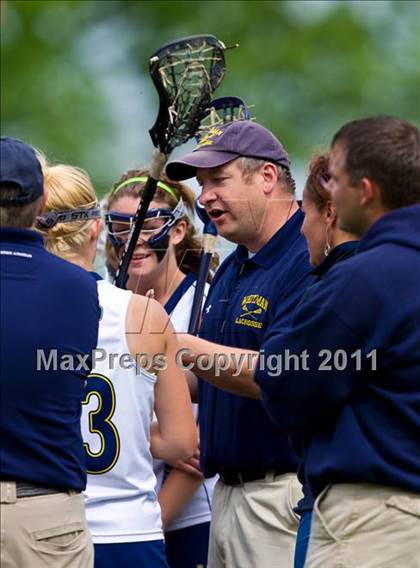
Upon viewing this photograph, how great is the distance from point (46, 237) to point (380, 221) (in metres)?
1.53

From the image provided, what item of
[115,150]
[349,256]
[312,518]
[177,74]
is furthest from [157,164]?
[115,150]

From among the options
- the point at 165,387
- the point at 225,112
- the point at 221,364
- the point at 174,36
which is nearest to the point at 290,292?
the point at 221,364

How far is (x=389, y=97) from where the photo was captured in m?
13.8

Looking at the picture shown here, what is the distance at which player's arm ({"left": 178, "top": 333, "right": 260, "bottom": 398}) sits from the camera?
4.80m

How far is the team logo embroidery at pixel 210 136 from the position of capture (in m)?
5.53

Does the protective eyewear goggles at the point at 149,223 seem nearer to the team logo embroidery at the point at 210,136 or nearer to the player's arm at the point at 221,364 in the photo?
the team logo embroidery at the point at 210,136

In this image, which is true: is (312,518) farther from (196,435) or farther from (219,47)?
(219,47)

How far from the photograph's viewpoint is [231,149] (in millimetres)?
5473

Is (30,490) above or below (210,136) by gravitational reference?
below

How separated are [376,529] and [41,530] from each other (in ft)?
3.28

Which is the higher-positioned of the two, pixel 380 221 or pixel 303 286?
pixel 380 221

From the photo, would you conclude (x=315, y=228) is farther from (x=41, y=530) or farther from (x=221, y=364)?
(x=41, y=530)

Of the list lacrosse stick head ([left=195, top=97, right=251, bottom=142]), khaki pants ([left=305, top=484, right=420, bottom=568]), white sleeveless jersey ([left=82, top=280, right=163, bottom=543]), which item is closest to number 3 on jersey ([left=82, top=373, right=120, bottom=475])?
white sleeveless jersey ([left=82, top=280, right=163, bottom=543])

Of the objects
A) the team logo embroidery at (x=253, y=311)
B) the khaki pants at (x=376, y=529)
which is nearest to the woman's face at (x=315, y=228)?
the team logo embroidery at (x=253, y=311)
